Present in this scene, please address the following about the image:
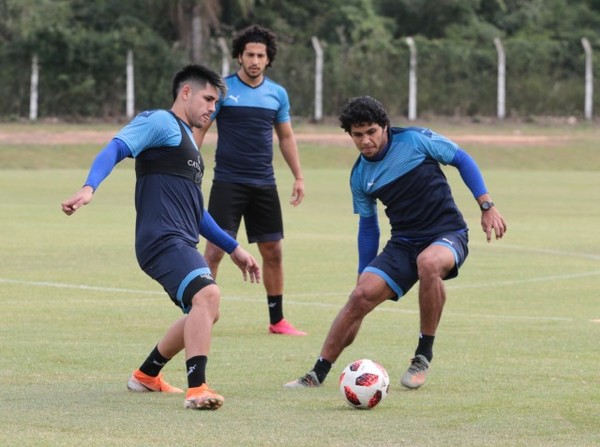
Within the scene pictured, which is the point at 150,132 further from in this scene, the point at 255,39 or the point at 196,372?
the point at 255,39

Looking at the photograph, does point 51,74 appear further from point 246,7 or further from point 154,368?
point 154,368

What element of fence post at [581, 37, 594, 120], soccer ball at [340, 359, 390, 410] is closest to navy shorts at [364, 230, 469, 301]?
soccer ball at [340, 359, 390, 410]

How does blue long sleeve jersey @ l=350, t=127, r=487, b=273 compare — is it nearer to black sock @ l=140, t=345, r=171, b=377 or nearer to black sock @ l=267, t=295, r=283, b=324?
black sock @ l=140, t=345, r=171, b=377

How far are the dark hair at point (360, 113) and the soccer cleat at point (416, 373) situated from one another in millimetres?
1501

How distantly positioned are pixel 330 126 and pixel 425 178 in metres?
37.7

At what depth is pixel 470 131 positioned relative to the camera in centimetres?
4525

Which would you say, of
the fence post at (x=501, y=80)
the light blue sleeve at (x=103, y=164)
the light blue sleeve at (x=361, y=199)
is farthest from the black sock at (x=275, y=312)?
the fence post at (x=501, y=80)

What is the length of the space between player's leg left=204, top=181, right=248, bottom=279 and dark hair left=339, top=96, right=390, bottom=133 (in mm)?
3381

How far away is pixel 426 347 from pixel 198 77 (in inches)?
89.7

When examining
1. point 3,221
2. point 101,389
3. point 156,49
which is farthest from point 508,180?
point 101,389

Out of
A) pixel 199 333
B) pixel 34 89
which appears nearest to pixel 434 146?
pixel 199 333

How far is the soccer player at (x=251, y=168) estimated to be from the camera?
40.9 ft

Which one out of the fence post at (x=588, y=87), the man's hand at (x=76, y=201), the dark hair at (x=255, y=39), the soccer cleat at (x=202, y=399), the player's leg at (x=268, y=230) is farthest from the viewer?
the fence post at (x=588, y=87)

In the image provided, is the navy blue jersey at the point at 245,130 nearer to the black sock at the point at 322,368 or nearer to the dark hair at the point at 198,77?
the black sock at the point at 322,368
